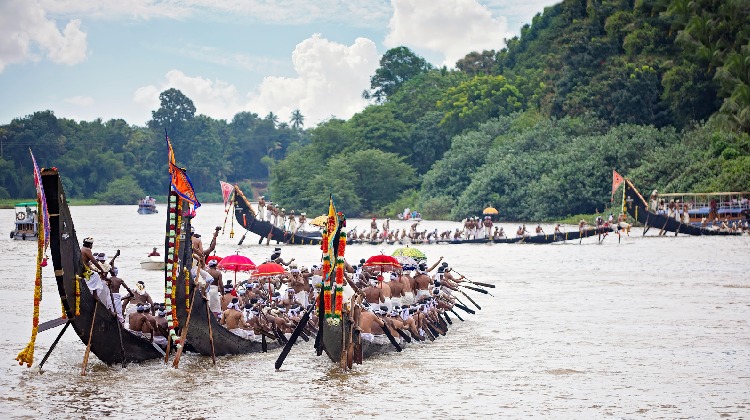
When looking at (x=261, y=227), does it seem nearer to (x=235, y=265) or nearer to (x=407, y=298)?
(x=235, y=265)

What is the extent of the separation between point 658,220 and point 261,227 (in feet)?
56.2

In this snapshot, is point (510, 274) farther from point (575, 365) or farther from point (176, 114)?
point (176, 114)

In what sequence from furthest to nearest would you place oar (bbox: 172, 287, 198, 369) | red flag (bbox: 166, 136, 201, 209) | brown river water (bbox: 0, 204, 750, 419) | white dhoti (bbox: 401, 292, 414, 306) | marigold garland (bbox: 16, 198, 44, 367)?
white dhoti (bbox: 401, 292, 414, 306), oar (bbox: 172, 287, 198, 369), red flag (bbox: 166, 136, 201, 209), marigold garland (bbox: 16, 198, 44, 367), brown river water (bbox: 0, 204, 750, 419)

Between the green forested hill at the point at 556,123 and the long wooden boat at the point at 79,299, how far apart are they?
36365 mm

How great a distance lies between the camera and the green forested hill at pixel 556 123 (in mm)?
51094

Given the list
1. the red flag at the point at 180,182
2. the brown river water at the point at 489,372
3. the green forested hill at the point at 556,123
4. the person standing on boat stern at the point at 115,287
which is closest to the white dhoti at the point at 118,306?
the person standing on boat stern at the point at 115,287

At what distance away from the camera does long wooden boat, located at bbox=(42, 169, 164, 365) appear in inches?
528

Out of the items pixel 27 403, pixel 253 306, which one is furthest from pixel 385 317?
pixel 27 403

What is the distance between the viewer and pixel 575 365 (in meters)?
15.8

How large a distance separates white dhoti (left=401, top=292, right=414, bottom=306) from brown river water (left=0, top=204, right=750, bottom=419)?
100cm

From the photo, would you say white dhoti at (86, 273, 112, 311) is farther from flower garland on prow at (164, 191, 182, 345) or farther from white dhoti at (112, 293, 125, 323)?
flower garland on prow at (164, 191, 182, 345)

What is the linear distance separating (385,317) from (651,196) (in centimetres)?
3365

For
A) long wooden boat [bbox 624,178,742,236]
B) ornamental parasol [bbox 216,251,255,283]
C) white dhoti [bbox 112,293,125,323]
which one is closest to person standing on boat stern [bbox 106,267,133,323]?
white dhoti [bbox 112,293,125,323]

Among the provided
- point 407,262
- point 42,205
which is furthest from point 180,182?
point 407,262
